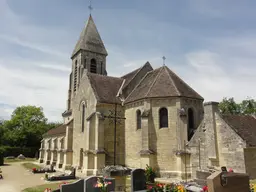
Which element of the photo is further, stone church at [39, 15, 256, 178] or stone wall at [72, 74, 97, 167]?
stone wall at [72, 74, 97, 167]

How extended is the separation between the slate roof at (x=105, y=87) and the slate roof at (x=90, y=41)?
43.1 feet

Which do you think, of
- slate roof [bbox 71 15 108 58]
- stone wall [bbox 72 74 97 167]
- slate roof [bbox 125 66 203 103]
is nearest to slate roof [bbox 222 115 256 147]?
slate roof [bbox 125 66 203 103]

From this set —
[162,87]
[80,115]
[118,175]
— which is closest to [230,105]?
[162,87]

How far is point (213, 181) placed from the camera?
301 inches

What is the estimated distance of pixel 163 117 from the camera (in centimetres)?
2111

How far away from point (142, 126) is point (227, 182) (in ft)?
44.0

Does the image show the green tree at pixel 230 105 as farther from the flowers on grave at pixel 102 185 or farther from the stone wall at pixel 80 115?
the flowers on grave at pixel 102 185

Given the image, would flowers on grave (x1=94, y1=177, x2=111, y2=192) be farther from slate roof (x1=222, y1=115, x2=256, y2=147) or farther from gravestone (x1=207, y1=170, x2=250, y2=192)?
slate roof (x1=222, y1=115, x2=256, y2=147)

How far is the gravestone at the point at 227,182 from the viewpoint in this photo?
7.67m

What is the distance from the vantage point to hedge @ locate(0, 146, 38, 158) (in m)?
51.7

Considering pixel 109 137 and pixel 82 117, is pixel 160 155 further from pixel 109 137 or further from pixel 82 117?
pixel 82 117

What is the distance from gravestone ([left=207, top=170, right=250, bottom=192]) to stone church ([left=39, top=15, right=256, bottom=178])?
7.07 m

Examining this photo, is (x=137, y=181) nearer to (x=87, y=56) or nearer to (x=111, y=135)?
(x=111, y=135)

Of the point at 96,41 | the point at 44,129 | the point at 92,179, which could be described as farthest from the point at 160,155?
the point at 44,129
